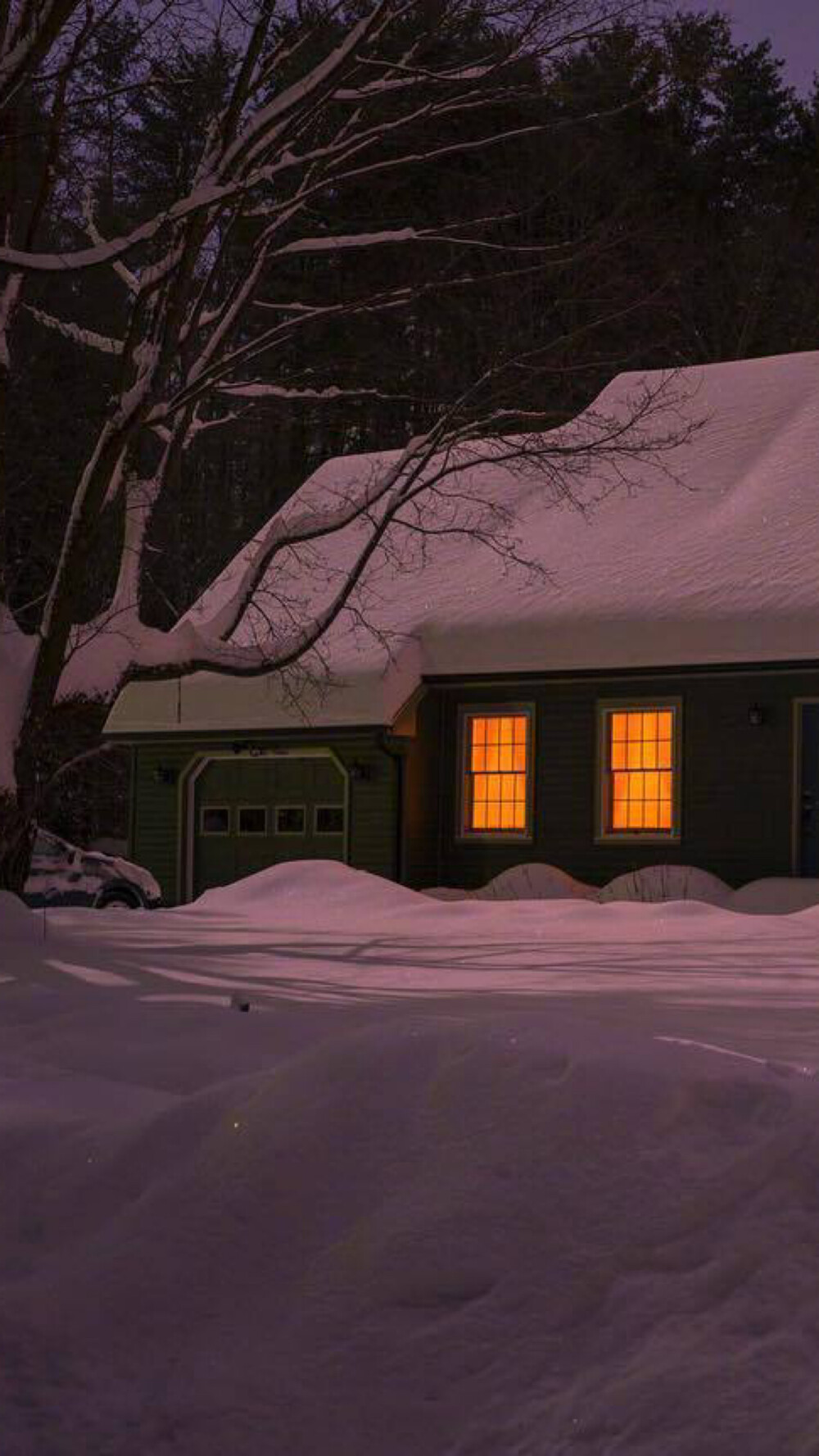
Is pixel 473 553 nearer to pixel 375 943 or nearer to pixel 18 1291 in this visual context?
pixel 375 943

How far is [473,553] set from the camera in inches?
963

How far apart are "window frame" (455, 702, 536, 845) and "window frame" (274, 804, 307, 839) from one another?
215 cm

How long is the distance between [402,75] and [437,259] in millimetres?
19745

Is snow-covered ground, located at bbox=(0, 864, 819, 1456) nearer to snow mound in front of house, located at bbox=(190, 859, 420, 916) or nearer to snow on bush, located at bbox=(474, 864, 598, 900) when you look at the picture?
snow mound in front of house, located at bbox=(190, 859, 420, 916)

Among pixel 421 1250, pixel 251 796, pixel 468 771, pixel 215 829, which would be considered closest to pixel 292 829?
pixel 251 796

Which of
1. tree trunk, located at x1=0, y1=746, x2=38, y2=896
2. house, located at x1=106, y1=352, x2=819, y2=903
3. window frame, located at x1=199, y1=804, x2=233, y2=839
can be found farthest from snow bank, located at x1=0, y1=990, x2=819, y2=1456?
window frame, located at x1=199, y1=804, x2=233, y2=839

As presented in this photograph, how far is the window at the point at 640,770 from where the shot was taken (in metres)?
21.1

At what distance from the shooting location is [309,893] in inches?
705

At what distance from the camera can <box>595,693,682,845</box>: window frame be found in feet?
68.8

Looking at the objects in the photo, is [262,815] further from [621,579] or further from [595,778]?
[621,579]

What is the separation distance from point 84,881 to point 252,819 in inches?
116

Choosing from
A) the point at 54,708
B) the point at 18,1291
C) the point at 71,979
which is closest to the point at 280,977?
the point at 71,979

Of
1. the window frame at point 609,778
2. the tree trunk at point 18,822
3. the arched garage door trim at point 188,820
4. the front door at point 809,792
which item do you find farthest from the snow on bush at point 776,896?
the tree trunk at point 18,822

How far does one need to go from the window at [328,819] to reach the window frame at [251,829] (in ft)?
2.86
